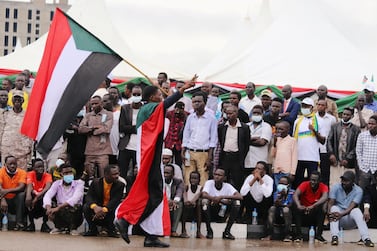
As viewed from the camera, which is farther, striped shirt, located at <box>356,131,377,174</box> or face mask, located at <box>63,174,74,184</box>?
striped shirt, located at <box>356,131,377,174</box>

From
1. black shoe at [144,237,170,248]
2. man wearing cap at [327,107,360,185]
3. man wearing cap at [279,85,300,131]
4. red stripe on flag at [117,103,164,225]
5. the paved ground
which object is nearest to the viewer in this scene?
red stripe on flag at [117,103,164,225]

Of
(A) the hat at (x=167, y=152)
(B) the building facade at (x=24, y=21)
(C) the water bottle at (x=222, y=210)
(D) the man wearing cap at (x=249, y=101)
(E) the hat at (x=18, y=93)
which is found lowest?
(C) the water bottle at (x=222, y=210)

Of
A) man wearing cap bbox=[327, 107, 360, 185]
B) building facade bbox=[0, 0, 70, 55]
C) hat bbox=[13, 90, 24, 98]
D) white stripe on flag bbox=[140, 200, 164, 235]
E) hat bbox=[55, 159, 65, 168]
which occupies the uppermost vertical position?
building facade bbox=[0, 0, 70, 55]

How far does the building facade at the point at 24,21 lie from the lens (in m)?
Answer: 169

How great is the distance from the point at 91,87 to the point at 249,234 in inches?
152

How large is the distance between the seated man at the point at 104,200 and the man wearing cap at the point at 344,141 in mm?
3685

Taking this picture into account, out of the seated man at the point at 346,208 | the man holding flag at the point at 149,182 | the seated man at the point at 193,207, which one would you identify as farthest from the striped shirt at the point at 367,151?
the man holding flag at the point at 149,182

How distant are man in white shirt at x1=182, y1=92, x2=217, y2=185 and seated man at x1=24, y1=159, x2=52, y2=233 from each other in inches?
89.6

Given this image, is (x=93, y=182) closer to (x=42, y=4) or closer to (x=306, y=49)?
(x=306, y=49)

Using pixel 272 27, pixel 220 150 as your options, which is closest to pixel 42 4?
pixel 272 27

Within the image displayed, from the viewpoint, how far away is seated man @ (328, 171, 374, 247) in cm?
1586

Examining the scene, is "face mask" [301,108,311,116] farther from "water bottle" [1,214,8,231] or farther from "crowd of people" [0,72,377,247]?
"water bottle" [1,214,8,231]

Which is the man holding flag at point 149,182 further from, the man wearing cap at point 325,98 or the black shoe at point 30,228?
the man wearing cap at point 325,98

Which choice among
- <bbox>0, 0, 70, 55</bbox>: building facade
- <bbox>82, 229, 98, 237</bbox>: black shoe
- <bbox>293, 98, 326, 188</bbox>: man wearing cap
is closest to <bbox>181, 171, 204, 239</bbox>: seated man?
<bbox>82, 229, 98, 237</bbox>: black shoe
